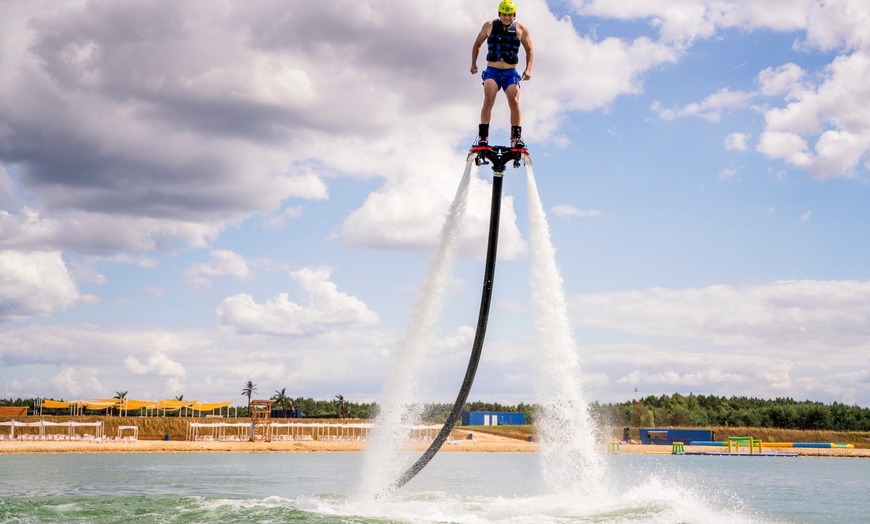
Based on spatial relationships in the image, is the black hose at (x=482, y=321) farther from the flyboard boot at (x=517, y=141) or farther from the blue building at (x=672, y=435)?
the blue building at (x=672, y=435)

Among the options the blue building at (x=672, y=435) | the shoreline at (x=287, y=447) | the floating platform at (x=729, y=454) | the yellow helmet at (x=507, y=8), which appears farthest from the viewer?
the blue building at (x=672, y=435)

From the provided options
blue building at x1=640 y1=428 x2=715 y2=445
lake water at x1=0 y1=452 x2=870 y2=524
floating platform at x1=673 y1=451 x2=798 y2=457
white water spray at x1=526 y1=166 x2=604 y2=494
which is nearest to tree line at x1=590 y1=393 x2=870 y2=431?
blue building at x1=640 y1=428 x2=715 y2=445

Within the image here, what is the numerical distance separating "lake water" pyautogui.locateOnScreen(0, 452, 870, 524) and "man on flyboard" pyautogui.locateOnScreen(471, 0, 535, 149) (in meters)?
10.9

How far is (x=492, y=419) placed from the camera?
13662 cm

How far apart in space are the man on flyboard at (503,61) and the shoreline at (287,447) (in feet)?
198

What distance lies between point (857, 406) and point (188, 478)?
120931 millimetres

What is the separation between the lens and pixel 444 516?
24.2 m

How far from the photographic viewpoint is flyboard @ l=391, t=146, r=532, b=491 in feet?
61.8

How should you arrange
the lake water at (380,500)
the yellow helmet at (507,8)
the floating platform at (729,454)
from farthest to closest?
the floating platform at (729,454)
the lake water at (380,500)
the yellow helmet at (507,8)

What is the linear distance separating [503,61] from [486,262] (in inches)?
191

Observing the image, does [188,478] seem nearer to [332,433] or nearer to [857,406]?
[332,433]

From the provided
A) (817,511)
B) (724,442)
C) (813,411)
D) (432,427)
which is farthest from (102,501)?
(813,411)

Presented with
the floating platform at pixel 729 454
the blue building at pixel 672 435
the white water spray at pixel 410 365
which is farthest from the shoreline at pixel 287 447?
the white water spray at pixel 410 365

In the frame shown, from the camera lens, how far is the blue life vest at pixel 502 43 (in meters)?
18.4
